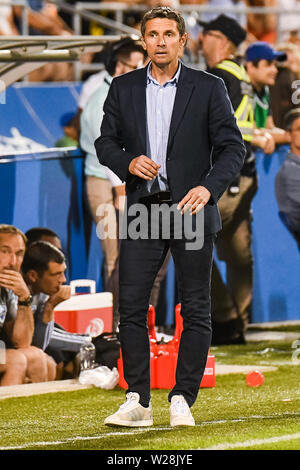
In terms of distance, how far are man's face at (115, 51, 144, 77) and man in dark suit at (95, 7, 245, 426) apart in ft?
14.0

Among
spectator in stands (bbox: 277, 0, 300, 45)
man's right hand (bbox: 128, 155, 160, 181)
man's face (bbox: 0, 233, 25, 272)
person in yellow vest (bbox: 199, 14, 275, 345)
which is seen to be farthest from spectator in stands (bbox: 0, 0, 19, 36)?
man's right hand (bbox: 128, 155, 160, 181)

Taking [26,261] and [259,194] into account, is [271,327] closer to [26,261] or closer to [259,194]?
[259,194]

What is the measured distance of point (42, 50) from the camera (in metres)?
9.06

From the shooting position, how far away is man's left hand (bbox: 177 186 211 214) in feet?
20.3

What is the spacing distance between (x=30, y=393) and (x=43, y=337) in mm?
496

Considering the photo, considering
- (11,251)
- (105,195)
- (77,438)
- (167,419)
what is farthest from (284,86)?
(77,438)

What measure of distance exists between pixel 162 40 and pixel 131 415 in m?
1.79

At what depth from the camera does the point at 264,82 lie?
11336 mm

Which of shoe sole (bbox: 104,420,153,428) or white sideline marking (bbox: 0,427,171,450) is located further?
shoe sole (bbox: 104,420,153,428)

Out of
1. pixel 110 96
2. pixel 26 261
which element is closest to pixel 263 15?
pixel 26 261

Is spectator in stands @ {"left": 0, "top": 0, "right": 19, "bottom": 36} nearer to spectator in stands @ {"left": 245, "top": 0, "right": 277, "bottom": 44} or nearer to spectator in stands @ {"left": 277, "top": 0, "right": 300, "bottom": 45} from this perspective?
spectator in stands @ {"left": 245, "top": 0, "right": 277, "bottom": 44}

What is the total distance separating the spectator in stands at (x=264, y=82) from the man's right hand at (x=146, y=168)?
5.00 meters

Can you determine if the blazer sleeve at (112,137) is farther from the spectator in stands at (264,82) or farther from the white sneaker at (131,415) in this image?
the spectator in stands at (264,82)

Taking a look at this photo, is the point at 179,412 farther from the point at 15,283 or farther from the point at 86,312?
the point at 86,312
